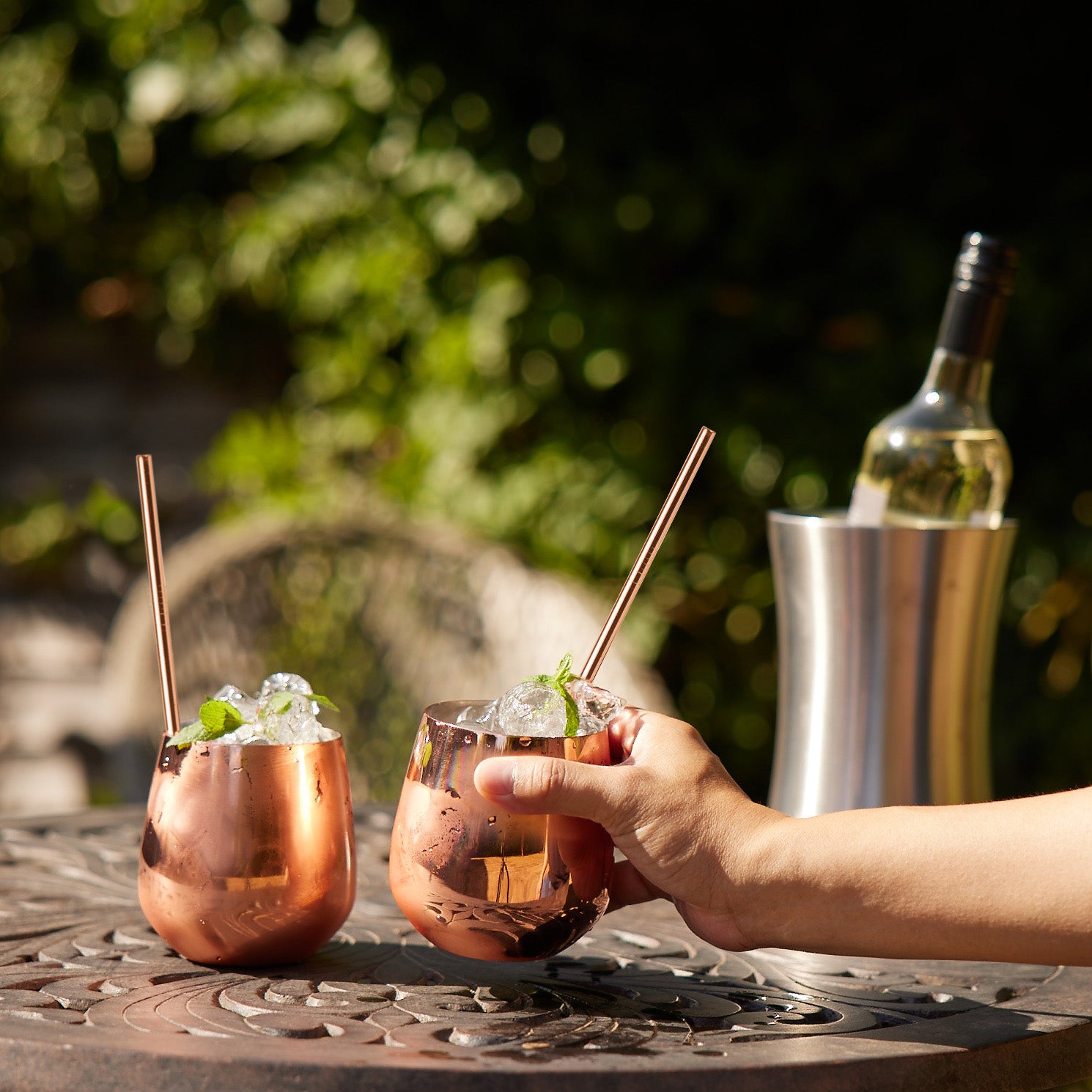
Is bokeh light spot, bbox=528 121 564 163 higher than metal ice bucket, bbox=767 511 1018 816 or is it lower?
higher

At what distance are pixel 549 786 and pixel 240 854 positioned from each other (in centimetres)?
18

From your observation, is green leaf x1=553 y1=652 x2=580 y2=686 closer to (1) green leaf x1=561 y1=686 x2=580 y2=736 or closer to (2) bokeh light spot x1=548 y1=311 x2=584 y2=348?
(1) green leaf x1=561 y1=686 x2=580 y2=736

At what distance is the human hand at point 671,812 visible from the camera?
0.64m

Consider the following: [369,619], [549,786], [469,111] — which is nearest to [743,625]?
[369,619]

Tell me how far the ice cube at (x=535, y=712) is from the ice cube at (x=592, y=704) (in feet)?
0.05

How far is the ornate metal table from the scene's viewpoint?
54 cm

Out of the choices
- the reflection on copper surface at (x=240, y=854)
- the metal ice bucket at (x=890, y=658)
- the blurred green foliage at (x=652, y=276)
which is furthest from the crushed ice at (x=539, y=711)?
the blurred green foliage at (x=652, y=276)

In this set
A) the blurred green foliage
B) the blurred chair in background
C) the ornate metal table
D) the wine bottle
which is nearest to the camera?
the ornate metal table

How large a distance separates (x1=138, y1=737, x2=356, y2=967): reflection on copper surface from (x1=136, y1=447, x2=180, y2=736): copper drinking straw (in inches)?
1.2

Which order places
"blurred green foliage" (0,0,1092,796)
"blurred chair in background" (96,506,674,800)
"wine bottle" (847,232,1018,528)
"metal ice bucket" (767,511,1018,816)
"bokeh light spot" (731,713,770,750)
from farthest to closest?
"bokeh light spot" (731,713,770,750)
"blurred green foliage" (0,0,1092,796)
"blurred chair in background" (96,506,674,800)
"wine bottle" (847,232,1018,528)
"metal ice bucket" (767,511,1018,816)

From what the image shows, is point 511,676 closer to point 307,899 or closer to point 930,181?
point 307,899

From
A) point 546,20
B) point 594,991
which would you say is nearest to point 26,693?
point 546,20

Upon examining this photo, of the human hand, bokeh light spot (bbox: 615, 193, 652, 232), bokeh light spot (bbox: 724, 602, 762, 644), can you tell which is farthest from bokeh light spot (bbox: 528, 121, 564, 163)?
the human hand

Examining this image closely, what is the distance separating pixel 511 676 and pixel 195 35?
1499 mm
